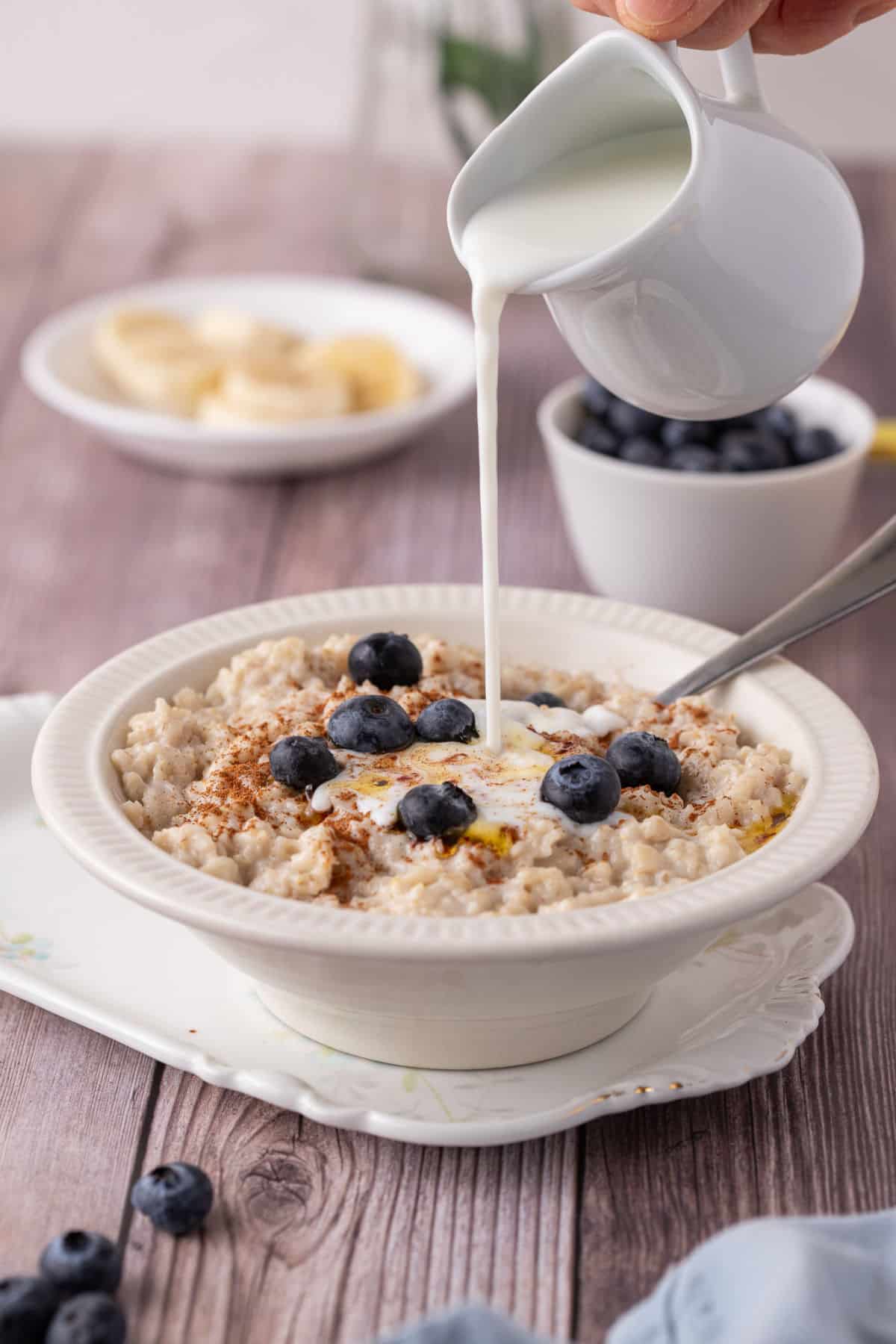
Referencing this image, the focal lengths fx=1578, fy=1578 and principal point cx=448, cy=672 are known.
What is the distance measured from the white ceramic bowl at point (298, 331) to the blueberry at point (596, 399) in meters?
0.47

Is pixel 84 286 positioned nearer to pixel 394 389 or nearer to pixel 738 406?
pixel 394 389

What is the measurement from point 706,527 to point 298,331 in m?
1.48

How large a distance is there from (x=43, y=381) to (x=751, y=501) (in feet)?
4.85

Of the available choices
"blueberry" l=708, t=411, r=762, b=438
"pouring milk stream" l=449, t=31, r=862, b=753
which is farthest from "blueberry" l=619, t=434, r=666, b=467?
Answer: "pouring milk stream" l=449, t=31, r=862, b=753

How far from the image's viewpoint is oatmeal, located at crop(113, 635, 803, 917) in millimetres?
1474

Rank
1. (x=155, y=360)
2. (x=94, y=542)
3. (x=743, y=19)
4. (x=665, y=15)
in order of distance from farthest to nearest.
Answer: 1. (x=155, y=360)
2. (x=94, y=542)
3. (x=743, y=19)
4. (x=665, y=15)

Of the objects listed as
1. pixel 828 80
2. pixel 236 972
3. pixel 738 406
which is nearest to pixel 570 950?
pixel 236 972

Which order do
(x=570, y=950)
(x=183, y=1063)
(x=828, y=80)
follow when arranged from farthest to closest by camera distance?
1. (x=828, y=80)
2. (x=183, y=1063)
3. (x=570, y=950)

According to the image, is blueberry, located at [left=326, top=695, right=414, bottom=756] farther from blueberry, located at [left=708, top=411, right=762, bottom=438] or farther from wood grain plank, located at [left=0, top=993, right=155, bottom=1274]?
blueberry, located at [left=708, top=411, right=762, bottom=438]

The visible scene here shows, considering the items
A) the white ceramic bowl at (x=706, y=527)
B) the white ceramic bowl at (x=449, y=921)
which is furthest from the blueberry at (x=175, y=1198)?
the white ceramic bowl at (x=706, y=527)

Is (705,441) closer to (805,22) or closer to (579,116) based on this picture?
(805,22)

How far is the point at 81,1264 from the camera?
1284mm

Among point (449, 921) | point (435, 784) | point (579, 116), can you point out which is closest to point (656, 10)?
point (579, 116)

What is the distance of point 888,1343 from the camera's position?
1203 mm
